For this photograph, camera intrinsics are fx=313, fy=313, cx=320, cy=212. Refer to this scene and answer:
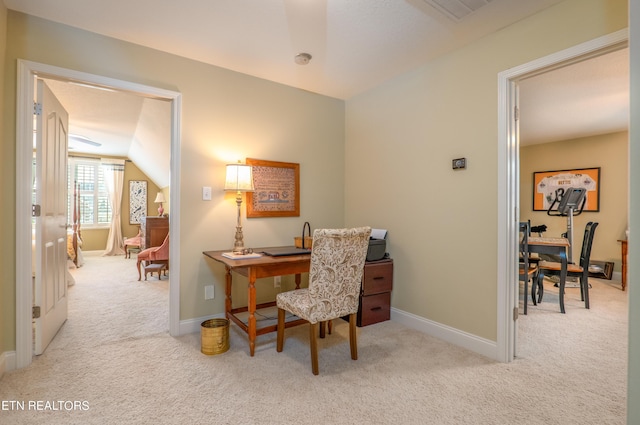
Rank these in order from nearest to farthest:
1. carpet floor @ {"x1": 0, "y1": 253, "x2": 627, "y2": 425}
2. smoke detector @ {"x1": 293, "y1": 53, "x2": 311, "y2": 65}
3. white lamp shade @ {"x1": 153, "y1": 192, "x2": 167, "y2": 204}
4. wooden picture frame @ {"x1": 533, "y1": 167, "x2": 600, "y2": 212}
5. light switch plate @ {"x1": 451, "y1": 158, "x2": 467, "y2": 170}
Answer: carpet floor @ {"x1": 0, "y1": 253, "x2": 627, "y2": 425}
light switch plate @ {"x1": 451, "y1": 158, "x2": 467, "y2": 170}
smoke detector @ {"x1": 293, "y1": 53, "x2": 311, "y2": 65}
wooden picture frame @ {"x1": 533, "y1": 167, "x2": 600, "y2": 212}
white lamp shade @ {"x1": 153, "y1": 192, "x2": 167, "y2": 204}

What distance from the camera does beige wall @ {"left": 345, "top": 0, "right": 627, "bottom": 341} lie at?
2090mm

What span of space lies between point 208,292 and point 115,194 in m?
5.93

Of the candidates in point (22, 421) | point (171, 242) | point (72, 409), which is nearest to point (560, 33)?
point (171, 242)

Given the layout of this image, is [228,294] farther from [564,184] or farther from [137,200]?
[137,200]

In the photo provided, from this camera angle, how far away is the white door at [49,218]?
2.20 meters

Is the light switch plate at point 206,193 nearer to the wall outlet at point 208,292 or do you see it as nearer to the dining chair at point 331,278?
the wall outlet at point 208,292

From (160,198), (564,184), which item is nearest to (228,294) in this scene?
(160,198)

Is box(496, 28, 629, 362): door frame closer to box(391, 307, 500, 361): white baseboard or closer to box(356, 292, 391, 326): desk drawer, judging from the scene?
box(391, 307, 500, 361): white baseboard

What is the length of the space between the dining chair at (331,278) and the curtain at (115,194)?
21.7ft

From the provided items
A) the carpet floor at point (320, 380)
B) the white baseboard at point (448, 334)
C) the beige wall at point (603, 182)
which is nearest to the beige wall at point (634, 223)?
the carpet floor at point (320, 380)

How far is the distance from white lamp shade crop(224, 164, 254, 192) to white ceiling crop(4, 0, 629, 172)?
0.94 m

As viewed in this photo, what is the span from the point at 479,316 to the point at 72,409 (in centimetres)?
264

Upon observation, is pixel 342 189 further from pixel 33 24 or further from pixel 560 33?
pixel 33 24

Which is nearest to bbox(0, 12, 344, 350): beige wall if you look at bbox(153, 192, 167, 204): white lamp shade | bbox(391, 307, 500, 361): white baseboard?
bbox(391, 307, 500, 361): white baseboard
